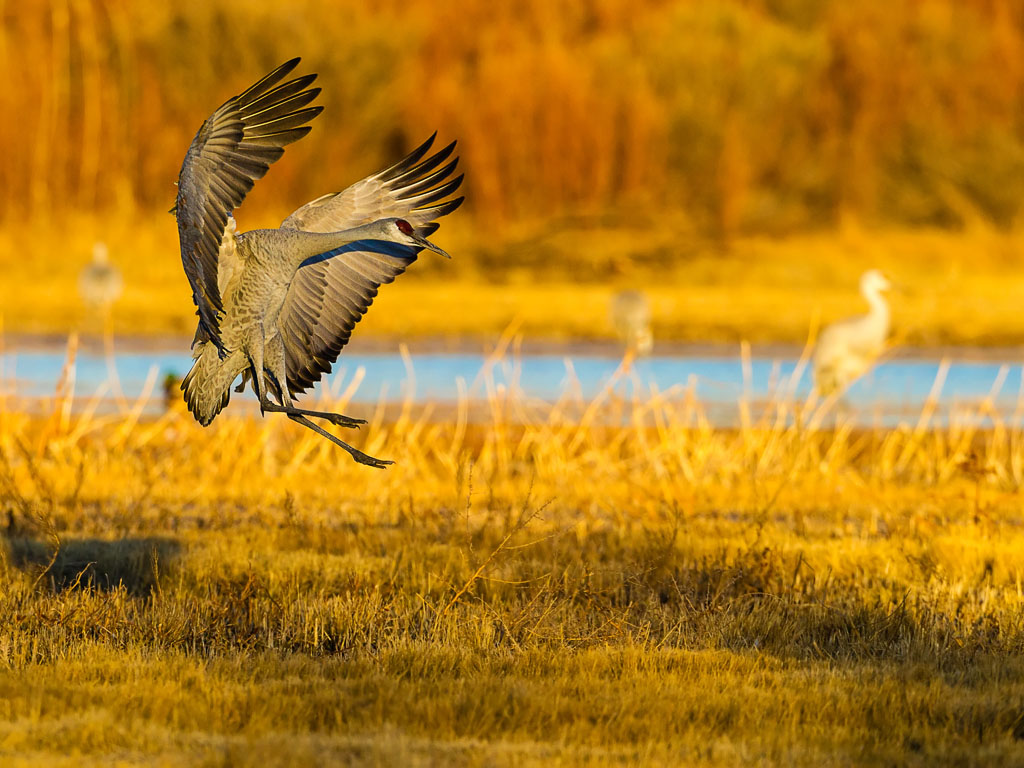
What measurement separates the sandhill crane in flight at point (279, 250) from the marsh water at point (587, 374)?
805cm

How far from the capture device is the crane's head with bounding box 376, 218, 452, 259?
4797 millimetres

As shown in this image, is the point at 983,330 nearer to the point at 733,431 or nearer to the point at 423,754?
the point at 733,431

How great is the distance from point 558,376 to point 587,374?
315mm

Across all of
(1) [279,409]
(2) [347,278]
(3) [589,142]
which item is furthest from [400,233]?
(3) [589,142]

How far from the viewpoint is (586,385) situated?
1538cm

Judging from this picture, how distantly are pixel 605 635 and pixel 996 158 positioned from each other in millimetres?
25274

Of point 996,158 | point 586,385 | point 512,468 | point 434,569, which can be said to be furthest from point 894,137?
point 434,569

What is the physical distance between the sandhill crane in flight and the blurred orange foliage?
20.5 m

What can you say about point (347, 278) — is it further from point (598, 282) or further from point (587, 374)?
point (598, 282)

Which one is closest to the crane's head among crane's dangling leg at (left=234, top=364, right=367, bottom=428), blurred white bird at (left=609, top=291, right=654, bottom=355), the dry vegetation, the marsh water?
crane's dangling leg at (left=234, top=364, right=367, bottom=428)

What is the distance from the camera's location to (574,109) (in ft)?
86.7

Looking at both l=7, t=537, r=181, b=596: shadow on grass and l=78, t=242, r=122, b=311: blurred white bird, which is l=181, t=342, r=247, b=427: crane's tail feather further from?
l=78, t=242, r=122, b=311: blurred white bird

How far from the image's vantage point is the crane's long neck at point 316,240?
15.7 ft

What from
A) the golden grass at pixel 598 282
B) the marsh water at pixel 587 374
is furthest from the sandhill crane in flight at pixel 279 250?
the golden grass at pixel 598 282
